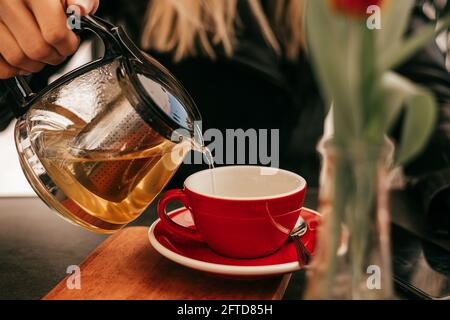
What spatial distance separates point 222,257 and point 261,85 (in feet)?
2.24

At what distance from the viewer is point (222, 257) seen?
48cm

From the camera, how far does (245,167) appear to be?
1.83 ft

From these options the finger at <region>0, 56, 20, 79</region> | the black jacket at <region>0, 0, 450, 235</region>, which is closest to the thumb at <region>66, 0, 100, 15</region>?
the finger at <region>0, 56, 20, 79</region>

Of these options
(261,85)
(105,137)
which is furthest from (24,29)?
(261,85)

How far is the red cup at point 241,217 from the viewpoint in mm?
446

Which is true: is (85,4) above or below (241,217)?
above

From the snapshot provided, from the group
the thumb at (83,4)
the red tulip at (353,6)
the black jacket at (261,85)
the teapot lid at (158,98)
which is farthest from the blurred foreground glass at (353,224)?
the black jacket at (261,85)

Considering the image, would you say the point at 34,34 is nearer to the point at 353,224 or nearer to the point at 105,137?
the point at 105,137

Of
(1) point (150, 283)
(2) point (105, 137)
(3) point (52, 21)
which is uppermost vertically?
(3) point (52, 21)

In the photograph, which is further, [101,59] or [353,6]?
[101,59]

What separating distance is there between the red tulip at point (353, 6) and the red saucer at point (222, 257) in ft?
0.85

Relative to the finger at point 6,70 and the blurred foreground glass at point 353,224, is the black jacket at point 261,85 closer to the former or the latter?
the finger at point 6,70

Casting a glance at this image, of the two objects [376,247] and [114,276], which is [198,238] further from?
[376,247]
